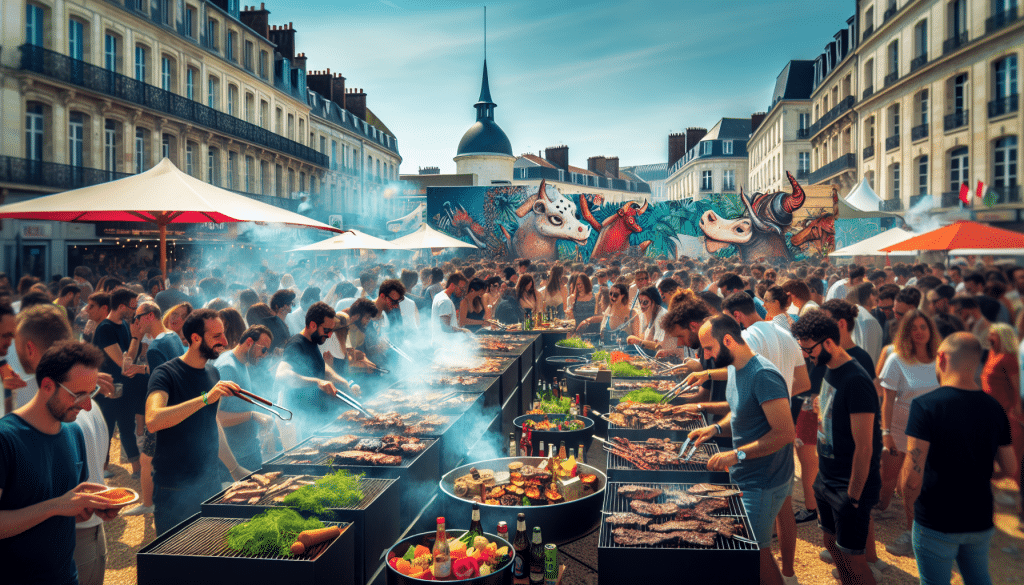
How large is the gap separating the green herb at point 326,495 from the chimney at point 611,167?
69.7 meters

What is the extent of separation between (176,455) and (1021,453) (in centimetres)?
415

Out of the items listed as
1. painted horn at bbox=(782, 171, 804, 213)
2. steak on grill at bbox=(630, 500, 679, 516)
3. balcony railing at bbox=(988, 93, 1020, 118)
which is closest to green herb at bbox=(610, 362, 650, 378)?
steak on grill at bbox=(630, 500, 679, 516)

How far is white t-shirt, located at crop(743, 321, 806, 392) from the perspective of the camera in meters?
4.75

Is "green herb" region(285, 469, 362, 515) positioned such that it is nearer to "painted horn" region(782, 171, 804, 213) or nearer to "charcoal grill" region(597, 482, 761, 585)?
"charcoal grill" region(597, 482, 761, 585)

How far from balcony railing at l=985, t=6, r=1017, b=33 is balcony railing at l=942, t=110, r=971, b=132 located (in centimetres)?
16

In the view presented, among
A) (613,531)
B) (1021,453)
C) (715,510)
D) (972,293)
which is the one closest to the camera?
(1021,453)

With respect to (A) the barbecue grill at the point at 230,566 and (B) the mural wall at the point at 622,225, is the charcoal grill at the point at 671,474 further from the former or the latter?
(B) the mural wall at the point at 622,225

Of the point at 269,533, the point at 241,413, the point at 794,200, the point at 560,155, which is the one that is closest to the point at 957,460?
the point at 269,533

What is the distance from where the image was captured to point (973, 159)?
4.03ft

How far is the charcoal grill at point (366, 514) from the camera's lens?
3.45m

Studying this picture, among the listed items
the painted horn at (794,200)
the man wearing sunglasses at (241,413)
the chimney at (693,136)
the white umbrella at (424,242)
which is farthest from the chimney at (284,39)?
the chimney at (693,136)

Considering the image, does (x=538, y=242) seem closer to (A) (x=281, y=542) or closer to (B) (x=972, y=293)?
(A) (x=281, y=542)

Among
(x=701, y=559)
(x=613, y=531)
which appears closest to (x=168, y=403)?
(x=613, y=531)

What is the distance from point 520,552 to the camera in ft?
Answer: 11.7
